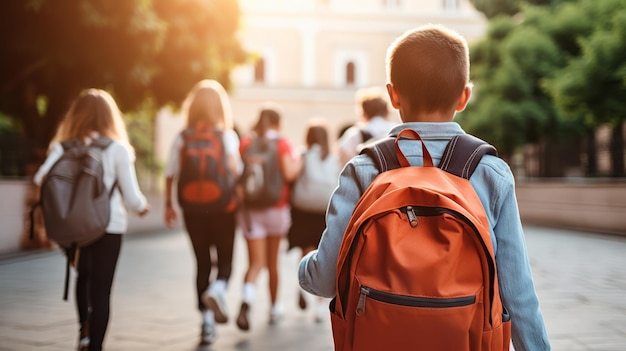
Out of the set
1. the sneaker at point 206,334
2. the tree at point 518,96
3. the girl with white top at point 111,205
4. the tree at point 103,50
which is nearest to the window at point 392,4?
the tree at point 518,96

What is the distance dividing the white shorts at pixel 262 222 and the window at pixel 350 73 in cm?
3421

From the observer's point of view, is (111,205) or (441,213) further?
(111,205)

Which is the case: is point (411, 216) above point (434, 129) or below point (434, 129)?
below

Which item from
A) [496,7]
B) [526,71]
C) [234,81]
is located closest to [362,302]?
[234,81]

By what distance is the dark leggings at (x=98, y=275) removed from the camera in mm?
4414

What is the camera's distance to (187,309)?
704 cm

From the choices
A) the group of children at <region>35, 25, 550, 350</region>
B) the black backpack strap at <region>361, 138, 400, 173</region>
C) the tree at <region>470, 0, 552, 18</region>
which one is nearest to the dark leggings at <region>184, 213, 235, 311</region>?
the group of children at <region>35, 25, 550, 350</region>

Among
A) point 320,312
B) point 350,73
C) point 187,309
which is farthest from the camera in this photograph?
point 350,73

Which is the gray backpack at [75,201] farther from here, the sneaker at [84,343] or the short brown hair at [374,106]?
the short brown hair at [374,106]

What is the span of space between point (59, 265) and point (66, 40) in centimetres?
357

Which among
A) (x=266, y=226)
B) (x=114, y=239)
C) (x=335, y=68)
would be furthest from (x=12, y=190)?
(x=335, y=68)

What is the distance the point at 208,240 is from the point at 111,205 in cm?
123

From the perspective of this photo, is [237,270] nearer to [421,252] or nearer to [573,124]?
[421,252]

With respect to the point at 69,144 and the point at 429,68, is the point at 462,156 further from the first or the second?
the point at 69,144
